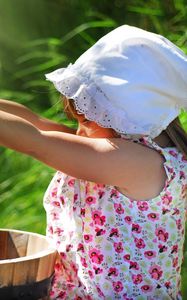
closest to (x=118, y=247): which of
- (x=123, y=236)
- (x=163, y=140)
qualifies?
(x=123, y=236)

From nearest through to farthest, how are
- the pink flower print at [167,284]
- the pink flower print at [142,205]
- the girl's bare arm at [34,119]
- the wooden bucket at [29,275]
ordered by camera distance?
the wooden bucket at [29,275] → the pink flower print at [142,205] → the pink flower print at [167,284] → the girl's bare arm at [34,119]

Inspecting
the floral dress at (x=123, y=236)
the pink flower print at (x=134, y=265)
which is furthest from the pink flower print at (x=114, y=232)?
the pink flower print at (x=134, y=265)

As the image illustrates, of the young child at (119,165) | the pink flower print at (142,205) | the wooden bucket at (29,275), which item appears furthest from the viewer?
the pink flower print at (142,205)

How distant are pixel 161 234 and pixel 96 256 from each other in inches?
8.5

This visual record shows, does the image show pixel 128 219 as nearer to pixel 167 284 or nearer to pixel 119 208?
pixel 119 208

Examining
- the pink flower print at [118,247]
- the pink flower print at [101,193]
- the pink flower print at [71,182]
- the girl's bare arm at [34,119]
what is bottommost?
the pink flower print at [118,247]

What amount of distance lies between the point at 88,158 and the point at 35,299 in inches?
17.5

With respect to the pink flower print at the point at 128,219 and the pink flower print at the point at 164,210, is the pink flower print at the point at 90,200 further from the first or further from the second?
the pink flower print at the point at 164,210

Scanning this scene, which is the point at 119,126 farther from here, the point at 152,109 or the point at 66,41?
the point at 66,41

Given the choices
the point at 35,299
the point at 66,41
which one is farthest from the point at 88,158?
the point at 66,41

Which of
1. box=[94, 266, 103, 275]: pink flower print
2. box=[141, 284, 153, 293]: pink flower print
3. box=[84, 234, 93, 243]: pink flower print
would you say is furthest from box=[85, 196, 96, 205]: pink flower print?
box=[141, 284, 153, 293]: pink flower print

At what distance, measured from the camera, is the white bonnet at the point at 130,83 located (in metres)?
2.64

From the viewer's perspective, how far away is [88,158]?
2580 millimetres

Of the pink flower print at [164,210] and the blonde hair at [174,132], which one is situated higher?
the blonde hair at [174,132]
